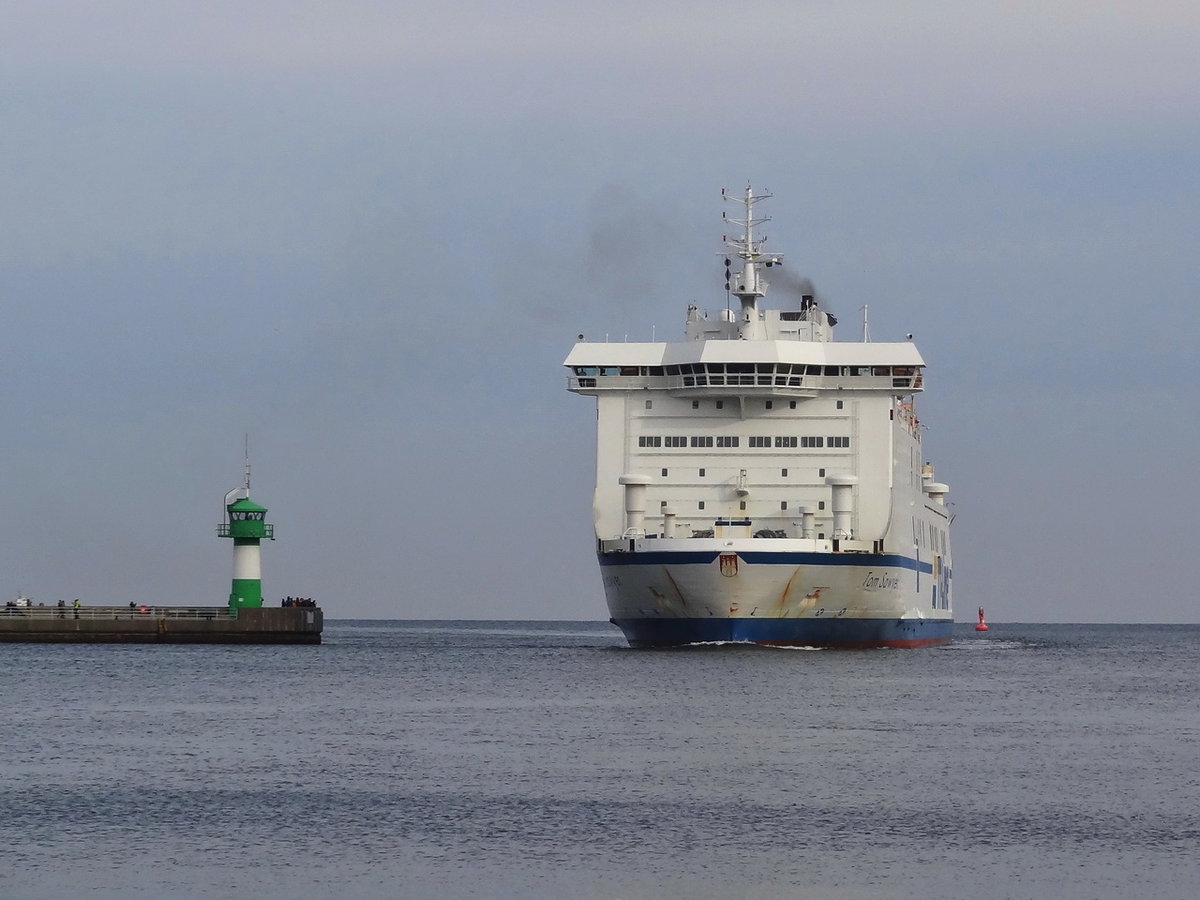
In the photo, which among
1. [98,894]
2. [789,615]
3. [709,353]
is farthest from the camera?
[709,353]

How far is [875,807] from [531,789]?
5.30 meters

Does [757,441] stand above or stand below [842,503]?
above

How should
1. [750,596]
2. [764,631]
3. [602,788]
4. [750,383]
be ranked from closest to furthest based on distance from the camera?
[602,788], [750,596], [764,631], [750,383]

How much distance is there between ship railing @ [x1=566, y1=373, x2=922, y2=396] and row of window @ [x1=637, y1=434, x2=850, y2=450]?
1575 millimetres

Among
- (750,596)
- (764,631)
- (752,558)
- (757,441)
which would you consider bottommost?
(764,631)

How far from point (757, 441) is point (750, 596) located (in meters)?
7.54

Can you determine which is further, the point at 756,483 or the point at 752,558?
the point at 756,483

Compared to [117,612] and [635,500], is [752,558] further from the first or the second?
[117,612]

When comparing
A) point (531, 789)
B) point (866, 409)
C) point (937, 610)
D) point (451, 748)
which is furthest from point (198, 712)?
point (937, 610)

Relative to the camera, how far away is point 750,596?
61312 mm

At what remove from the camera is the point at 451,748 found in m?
36.3

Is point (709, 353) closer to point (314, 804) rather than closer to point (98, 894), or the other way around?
point (314, 804)

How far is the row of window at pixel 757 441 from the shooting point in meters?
67.0

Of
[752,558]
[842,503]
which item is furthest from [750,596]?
[842,503]
